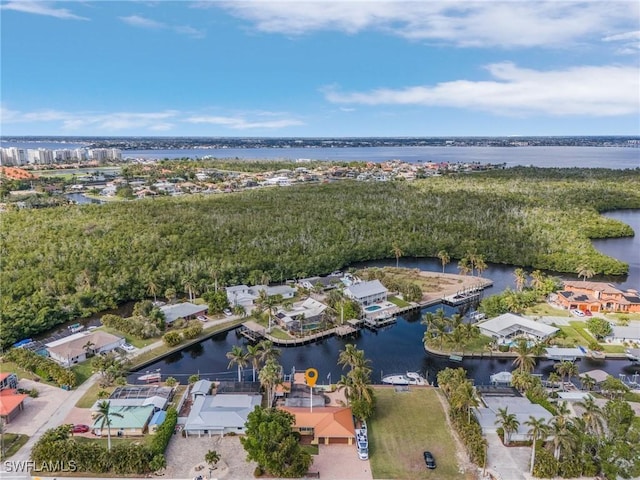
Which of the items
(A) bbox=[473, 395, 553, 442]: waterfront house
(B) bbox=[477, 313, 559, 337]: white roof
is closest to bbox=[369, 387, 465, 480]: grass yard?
(A) bbox=[473, 395, 553, 442]: waterfront house

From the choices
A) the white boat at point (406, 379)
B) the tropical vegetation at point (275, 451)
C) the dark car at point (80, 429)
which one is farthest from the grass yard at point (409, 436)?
the dark car at point (80, 429)

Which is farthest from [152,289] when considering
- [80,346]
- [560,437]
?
[560,437]

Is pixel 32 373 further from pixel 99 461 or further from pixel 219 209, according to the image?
pixel 219 209

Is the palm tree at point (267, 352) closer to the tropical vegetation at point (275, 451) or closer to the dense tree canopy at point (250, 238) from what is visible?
the tropical vegetation at point (275, 451)

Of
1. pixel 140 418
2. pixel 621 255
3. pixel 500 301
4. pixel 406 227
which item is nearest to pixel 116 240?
pixel 140 418

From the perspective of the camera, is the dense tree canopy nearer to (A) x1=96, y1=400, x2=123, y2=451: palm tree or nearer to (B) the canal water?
(B) the canal water
